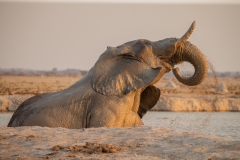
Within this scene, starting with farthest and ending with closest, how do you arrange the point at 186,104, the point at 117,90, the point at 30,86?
the point at 30,86
the point at 186,104
the point at 117,90

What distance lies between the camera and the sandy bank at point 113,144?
26.5 feet

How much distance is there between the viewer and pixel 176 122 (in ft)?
59.0

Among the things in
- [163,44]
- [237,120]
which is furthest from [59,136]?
[237,120]

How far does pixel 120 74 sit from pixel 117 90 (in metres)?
0.36

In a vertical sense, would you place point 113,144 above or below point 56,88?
above

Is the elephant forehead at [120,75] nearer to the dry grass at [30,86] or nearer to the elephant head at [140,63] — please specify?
the elephant head at [140,63]

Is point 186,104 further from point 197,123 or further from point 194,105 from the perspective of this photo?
point 197,123

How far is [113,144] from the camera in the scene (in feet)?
28.6

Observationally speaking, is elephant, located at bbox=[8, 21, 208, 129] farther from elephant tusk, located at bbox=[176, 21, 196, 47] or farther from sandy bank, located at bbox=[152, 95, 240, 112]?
sandy bank, located at bbox=[152, 95, 240, 112]

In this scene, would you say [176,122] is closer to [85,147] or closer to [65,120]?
[65,120]

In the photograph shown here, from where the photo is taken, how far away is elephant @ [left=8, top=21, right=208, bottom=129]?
11727mm

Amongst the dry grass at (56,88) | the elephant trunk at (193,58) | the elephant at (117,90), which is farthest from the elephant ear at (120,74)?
the dry grass at (56,88)

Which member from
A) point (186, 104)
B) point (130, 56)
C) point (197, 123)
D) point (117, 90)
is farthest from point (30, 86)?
point (117, 90)

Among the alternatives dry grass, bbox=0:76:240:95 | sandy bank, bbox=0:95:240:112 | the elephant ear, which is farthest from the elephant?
sandy bank, bbox=0:95:240:112
